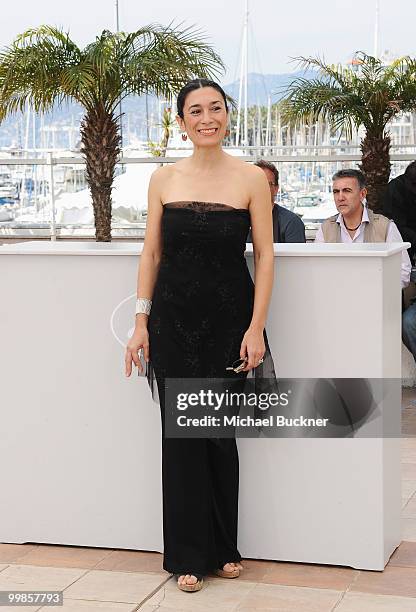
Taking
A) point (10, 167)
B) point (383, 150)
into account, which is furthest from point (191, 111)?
point (10, 167)

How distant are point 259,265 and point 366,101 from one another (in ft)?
32.1

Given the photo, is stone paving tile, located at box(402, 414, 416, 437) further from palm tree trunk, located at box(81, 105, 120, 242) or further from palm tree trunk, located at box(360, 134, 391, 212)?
palm tree trunk, located at box(81, 105, 120, 242)

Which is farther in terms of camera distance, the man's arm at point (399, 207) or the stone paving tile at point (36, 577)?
the man's arm at point (399, 207)

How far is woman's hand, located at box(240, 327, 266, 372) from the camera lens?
412cm

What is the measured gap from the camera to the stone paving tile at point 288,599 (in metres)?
4.02

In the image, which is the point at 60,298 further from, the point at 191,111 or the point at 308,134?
the point at 308,134

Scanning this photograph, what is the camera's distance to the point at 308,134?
17500 mm

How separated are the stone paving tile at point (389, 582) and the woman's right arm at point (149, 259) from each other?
3.96ft

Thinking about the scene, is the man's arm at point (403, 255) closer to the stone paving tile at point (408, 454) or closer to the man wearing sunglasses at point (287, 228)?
the man wearing sunglasses at point (287, 228)

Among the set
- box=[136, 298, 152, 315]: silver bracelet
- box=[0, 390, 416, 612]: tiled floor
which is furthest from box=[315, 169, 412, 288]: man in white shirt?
box=[136, 298, 152, 315]: silver bracelet

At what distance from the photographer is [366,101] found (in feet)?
44.3

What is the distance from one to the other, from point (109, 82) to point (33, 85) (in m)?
0.91

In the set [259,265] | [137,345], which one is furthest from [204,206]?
[137,345]

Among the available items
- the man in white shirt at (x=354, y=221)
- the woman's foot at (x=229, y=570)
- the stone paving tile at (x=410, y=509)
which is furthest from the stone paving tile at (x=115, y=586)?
the man in white shirt at (x=354, y=221)
